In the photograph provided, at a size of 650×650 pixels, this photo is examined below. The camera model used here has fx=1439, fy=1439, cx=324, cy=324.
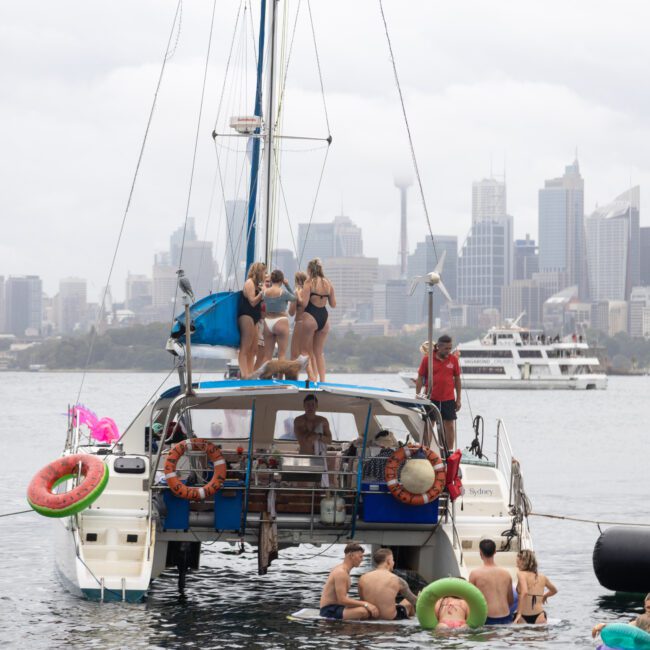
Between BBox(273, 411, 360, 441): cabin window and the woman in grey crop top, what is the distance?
0.87 meters

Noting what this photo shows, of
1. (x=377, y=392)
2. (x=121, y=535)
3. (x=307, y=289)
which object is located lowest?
(x=121, y=535)

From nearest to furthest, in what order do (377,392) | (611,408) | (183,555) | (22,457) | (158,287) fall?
1. (377,392)
2. (183,555)
3. (22,457)
4. (611,408)
5. (158,287)

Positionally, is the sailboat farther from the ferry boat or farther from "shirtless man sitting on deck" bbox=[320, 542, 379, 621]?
the ferry boat

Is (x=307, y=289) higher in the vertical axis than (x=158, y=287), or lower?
lower

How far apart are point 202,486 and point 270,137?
819 cm

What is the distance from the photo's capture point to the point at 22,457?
161 ft

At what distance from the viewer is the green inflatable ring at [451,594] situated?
15.0 metres

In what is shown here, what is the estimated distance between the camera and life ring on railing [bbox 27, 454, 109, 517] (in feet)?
51.0

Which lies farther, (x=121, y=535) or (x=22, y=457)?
(x=22, y=457)

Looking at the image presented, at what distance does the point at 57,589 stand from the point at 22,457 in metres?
30.9

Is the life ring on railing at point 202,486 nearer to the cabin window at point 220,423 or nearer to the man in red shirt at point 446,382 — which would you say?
the cabin window at point 220,423

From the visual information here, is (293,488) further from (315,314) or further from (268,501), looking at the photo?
(315,314)

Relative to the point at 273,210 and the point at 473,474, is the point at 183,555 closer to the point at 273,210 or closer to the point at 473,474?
the point at 473,474

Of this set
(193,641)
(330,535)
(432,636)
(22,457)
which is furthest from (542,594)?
(22,457)
